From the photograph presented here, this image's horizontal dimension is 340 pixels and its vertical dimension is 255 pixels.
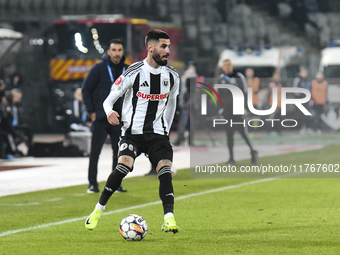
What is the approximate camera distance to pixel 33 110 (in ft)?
87.2

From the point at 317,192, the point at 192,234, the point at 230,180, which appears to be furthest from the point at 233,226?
the point at 230,180

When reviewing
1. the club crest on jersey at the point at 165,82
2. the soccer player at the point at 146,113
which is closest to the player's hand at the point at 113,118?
the soccer player at the point at 146,113

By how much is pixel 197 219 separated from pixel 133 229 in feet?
4.50

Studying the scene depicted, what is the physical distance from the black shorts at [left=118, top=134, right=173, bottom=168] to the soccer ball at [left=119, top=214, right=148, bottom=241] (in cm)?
58

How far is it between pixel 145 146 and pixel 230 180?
16.5ft

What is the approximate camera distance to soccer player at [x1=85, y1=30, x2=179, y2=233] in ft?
21.3

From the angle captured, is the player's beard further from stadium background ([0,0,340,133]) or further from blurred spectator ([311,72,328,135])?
stadium background ([0,0,340,133])

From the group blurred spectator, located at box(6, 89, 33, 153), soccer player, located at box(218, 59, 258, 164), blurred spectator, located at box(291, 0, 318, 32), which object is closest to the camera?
soccer player, located at box(218, 59, 258, 164)

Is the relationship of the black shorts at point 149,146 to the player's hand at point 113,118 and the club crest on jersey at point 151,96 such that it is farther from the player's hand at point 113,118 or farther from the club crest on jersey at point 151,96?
the club crest on jersey at point 151,96

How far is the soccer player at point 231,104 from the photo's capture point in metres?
13.1

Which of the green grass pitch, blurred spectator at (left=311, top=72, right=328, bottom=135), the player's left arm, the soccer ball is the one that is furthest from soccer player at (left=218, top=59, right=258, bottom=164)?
the soccer ball

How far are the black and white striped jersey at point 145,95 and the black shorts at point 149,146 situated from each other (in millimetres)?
50

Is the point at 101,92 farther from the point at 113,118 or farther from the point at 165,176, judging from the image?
the point at 165,176

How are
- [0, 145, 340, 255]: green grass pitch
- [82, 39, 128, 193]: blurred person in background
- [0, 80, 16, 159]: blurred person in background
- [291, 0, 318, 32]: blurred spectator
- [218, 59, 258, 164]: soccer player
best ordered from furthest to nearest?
1. [291, 0, 318, 32]: blurred spectator
2. [0, 80, 16, 159]: blurred person in background
3. [218, 59, 258, 164]: soccer player
4. [82, 39, 128, 193]: blurred person in background
5. [0, 145, 340, 255]: green grass pitch
